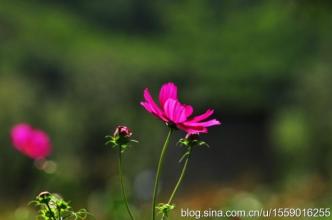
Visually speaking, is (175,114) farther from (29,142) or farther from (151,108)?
(29,142)

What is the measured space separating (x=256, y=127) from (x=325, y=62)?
3.08 m

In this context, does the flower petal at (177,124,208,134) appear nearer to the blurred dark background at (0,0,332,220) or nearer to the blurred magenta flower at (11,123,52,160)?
the blurred dark background at (0,0,332,220)

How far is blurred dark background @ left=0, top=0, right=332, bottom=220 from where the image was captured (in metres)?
7.02

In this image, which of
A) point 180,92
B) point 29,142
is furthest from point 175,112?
point 180,92

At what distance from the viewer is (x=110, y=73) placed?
102 ft

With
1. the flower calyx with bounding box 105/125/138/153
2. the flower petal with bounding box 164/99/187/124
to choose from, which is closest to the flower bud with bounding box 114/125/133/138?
the flower calyx with bounding box 105/125/138/153

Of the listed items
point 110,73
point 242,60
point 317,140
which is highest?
point 242,60

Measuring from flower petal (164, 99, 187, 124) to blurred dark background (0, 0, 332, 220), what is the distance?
1156 mm

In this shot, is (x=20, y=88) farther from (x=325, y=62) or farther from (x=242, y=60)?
(x=242, y=60)

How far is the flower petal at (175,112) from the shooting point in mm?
1749

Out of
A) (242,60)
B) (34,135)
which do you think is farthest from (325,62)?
(242,60)

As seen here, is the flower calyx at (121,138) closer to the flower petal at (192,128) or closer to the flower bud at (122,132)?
the flower bud at (122,132)

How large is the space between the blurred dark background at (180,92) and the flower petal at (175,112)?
116 cm

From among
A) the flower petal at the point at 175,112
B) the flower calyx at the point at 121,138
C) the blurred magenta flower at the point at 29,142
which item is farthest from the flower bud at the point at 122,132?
the blurred magenta flower at the point at 29,142
